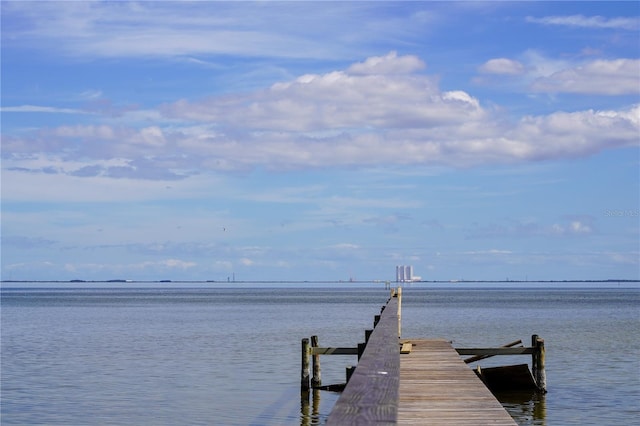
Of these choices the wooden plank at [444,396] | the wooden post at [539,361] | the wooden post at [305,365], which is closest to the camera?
the wooden plank at [444,396]

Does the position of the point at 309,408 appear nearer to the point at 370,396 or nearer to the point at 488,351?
the point at 488,351

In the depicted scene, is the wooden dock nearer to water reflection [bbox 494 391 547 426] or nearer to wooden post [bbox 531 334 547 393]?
wooden post [bbox 531 334 547 393]

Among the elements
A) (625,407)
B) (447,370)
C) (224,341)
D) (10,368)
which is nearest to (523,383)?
(625,407)

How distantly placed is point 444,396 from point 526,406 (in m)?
11.1

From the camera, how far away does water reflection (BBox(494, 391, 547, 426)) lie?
73.1ft

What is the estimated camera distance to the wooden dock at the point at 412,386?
5809 millimetres

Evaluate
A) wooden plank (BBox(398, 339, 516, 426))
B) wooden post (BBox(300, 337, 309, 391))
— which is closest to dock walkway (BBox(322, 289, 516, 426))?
wooden plank (BBox(398, 339, 516, 426))

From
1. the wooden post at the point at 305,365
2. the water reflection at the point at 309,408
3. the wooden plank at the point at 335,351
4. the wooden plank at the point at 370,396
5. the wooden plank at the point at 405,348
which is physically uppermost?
the wooden plank at the point at 370,396

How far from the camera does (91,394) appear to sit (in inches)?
1094

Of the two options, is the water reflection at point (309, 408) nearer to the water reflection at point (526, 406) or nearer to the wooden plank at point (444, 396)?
the wooden plank at point (444, 396)

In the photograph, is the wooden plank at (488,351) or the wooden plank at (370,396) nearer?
the wooden plank at (370,396)

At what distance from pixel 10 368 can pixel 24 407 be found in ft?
35.6

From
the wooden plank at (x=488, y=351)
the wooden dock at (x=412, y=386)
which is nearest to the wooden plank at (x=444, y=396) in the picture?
the wooden dock at (x=412, y=386)

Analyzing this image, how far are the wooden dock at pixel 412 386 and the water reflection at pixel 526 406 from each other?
563 millimetres
